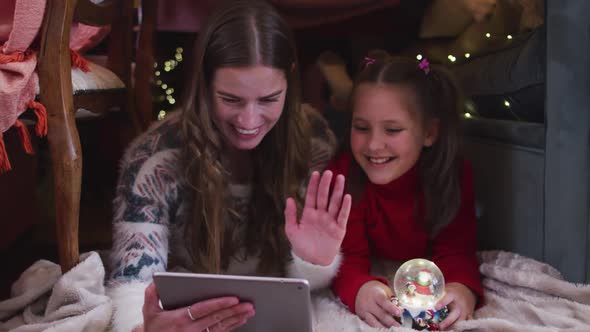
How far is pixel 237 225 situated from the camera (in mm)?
1227

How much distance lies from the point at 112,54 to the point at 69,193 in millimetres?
620

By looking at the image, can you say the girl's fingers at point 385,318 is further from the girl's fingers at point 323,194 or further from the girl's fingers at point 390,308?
the girl's fingers at point 323,194

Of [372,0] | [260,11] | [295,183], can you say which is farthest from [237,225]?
[372,0]

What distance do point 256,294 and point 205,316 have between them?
0.27ft

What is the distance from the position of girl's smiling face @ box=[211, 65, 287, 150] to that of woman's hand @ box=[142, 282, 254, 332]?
37cm

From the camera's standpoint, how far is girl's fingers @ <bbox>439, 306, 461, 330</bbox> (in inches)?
39.5

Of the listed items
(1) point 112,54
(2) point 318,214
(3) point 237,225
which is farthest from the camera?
(1) point 112,54

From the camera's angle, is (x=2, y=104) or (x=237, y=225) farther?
(x=237, y=225)

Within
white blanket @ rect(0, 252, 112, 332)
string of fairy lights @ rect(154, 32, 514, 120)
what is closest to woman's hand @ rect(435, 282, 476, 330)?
white blanket @ rect(0, 252, 112, 332)

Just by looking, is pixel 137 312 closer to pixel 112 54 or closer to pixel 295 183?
pixel 295 183

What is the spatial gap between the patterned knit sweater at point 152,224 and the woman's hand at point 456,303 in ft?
0.74

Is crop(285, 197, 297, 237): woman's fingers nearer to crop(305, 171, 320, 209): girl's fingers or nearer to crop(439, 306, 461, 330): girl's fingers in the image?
crop(305, 171, 320, 209): girl's fingers

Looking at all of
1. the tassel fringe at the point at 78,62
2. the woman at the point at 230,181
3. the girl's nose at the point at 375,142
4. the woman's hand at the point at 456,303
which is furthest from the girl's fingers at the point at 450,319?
the tassel fringe at the point at 78,62

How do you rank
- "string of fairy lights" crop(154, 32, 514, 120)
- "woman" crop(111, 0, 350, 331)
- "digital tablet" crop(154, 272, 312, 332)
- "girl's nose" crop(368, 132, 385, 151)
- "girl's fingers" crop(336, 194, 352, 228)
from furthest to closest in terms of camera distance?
"string of fairy lights" crop(154, 32, 514, 120)
"girl's nose" crop(368, 132, 385, 151)
"woman" crop(111, 0, 350, 331)
"girl's fingers" crop(336, 194, 352, 228)
"digital tablet" crop(154, 272, 312, 332)
